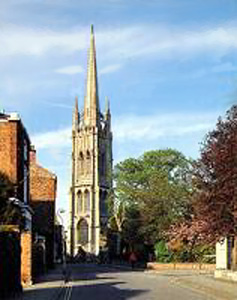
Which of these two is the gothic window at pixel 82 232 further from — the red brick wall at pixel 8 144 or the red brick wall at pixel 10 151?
the red brick wall at pixel 8 144

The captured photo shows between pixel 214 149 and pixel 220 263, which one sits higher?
pixel 214 149

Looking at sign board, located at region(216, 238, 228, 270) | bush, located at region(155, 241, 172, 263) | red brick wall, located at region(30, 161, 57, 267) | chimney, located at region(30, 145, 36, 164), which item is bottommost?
bush, located at region(155, 241, 172, 263)

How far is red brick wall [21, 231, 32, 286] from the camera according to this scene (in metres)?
33.1

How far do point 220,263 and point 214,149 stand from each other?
8.80 metres

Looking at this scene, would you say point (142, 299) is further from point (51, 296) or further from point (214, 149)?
point (214, 149)

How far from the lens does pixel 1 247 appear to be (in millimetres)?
23484

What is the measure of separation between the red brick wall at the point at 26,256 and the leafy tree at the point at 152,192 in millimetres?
23951

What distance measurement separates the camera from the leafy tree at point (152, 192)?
67625 mm

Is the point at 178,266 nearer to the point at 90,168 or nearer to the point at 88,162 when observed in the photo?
the point at 90,168

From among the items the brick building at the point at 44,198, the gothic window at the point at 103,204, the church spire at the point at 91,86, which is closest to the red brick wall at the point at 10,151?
the brick building at the point at 44,198

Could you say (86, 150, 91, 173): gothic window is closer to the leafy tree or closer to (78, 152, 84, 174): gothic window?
(78, 152, 84, 174): gothic window

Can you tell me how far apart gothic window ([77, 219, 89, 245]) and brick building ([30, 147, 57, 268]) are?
277 ft

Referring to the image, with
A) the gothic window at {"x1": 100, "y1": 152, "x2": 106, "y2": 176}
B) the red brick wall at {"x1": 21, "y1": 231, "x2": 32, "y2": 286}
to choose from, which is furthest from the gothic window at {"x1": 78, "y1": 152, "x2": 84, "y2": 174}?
the red brick wall at {"x1": 21, "y1": 231, "x2": 32, "y2": 286}

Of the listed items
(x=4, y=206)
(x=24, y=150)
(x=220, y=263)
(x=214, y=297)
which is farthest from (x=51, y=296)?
(x=24, y=150)
